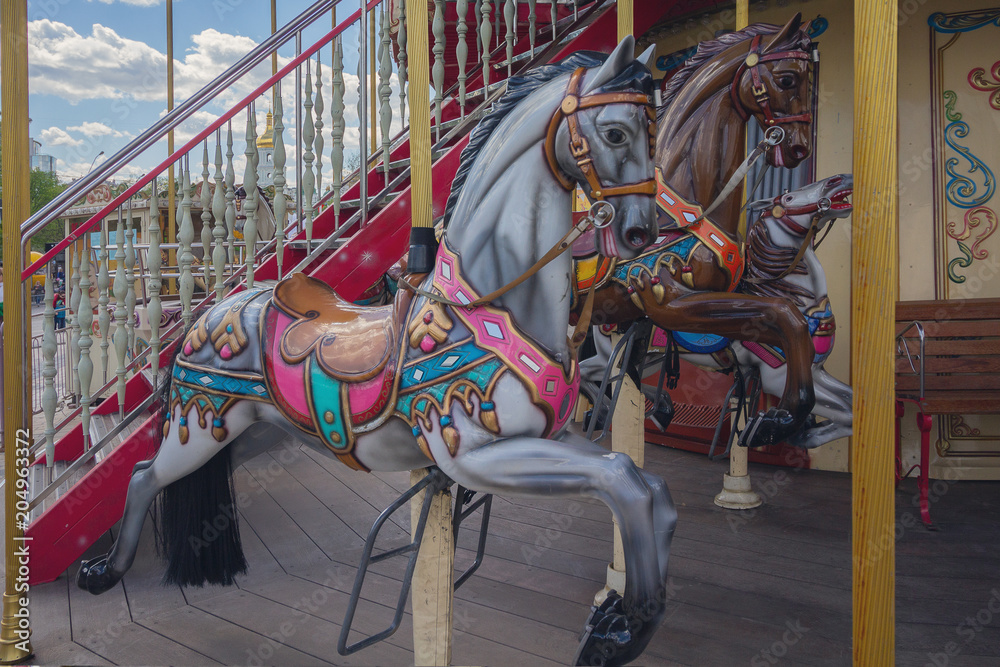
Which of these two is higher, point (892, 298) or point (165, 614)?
point (892, 298)

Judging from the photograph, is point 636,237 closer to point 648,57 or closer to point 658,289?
point 648,57

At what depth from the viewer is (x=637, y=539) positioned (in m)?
1.51

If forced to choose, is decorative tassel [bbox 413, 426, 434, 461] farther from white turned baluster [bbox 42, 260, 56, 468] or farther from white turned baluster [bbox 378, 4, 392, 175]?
white turned baluster [bbox 42, 260, 56, 468]

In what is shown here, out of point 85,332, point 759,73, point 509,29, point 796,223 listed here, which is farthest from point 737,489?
point 85,332

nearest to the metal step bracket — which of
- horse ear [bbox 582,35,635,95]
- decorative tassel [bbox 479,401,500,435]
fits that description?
decorative tassel [bbox 479,401,500,435]

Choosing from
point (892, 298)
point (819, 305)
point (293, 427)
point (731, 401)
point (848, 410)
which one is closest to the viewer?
point (892, 298)

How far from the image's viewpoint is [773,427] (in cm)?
278

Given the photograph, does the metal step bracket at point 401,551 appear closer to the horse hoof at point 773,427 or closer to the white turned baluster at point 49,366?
the horse hoof at point 773,427

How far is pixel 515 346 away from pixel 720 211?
5.35 feet

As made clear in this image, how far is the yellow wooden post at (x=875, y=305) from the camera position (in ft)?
5.60

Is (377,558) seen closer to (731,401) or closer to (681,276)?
(681,276)

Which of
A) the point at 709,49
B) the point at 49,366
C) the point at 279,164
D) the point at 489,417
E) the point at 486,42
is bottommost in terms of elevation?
the point at 49,366

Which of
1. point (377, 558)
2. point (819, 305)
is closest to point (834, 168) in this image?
point (819, 305)

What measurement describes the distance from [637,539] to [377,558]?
0.76 meters
